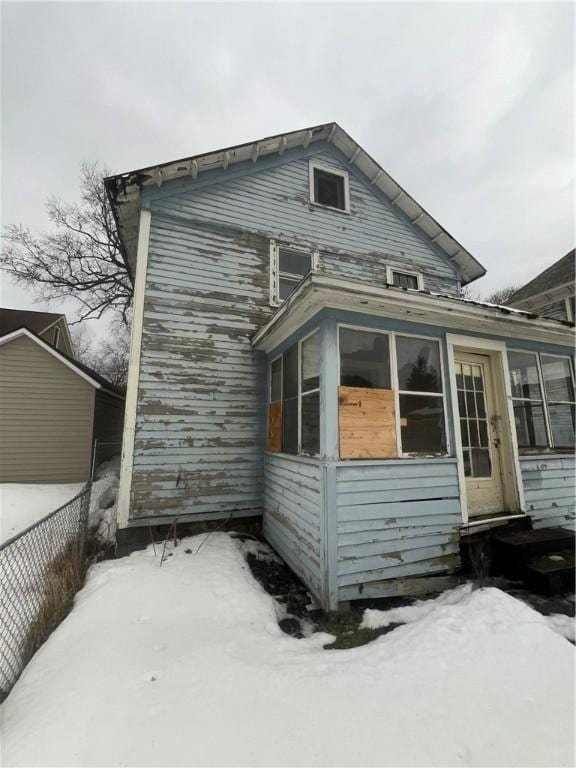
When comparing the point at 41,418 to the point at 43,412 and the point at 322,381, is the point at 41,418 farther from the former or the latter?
the point at 322,381

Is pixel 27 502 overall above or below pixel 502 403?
below

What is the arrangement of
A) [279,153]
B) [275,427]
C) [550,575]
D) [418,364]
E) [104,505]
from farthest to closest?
[279,153] < [104,505] < [275,427] < [418,364] < [550,575]

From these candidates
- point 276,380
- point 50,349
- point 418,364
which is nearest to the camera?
point 418,364

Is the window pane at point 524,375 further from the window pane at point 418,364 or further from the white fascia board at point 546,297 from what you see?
the white fascia board at point 546,297

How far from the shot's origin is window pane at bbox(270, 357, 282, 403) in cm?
536

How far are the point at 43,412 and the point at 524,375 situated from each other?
1151cm

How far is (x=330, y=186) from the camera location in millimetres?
7637

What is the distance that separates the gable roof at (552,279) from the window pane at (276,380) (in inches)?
454

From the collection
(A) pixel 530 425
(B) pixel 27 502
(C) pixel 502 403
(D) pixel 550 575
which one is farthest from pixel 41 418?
(A) pixel 530 425

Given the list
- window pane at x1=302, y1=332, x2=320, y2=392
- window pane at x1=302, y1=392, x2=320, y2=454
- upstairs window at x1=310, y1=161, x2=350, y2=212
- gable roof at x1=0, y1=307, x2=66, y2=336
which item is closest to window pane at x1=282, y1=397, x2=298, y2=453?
window pane at x1=302, y1=392, x2=320, y2=454

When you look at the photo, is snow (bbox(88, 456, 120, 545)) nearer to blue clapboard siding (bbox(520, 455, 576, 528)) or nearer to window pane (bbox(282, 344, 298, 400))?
window pane (bbox(282, 344, 298, 400))

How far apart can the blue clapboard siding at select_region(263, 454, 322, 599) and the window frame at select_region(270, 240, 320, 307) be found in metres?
3.17

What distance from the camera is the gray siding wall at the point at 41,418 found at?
8.55 meters

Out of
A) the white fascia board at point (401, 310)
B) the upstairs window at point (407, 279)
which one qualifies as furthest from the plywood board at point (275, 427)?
the upstairs window at point (407, 279)
